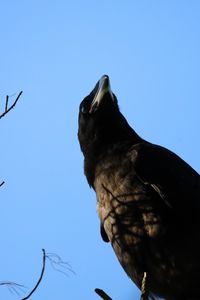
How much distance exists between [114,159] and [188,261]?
1.19 meters

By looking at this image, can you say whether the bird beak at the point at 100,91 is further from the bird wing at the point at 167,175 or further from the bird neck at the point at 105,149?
the bird wing at the point at 167,175

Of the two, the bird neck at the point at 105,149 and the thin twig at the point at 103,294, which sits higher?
the bird neck at the point at 105,149

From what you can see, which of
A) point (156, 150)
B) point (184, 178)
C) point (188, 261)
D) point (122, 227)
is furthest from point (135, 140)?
point (188, 261)

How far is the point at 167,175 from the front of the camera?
497 cm

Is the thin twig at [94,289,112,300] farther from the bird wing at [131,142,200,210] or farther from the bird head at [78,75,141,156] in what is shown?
the bird head at [78,75,141,156]

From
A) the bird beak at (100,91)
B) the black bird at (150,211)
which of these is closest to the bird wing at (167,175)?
the black bird at (150,211)

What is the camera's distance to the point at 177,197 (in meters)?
4.67

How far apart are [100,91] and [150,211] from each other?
1.60 m

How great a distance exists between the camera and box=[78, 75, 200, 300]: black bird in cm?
436

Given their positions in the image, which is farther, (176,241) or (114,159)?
(114,159)

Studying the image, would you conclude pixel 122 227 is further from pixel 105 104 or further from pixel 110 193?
pixel 105 104

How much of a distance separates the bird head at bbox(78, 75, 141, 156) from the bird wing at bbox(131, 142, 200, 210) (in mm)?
382

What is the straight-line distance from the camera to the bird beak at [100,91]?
5547 millimetres

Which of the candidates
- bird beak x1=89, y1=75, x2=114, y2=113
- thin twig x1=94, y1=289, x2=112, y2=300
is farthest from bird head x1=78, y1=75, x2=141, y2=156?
thin twig x1=94, y1=289, x2=112, y2=300
